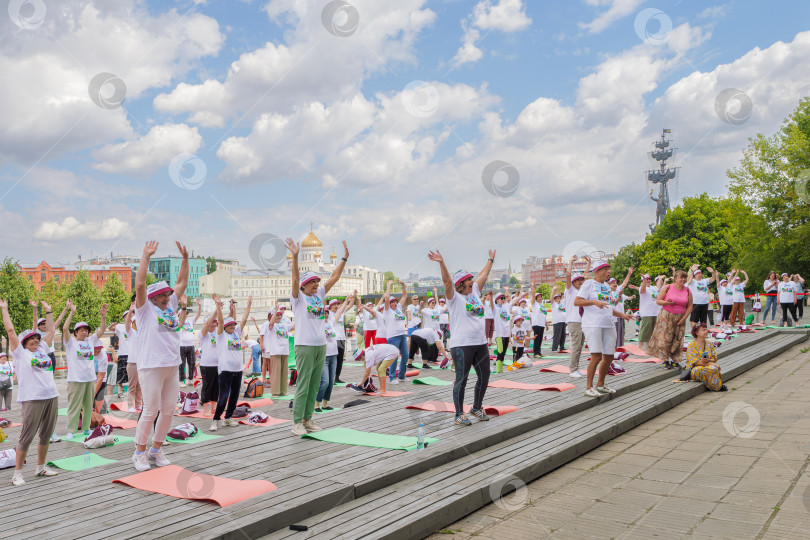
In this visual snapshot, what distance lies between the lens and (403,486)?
17.7ft

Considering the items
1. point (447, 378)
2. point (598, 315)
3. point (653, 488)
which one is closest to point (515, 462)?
point (653, 488)

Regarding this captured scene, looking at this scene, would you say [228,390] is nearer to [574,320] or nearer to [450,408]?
[450,408]

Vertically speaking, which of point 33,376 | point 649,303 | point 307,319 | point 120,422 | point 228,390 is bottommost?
point 120,422

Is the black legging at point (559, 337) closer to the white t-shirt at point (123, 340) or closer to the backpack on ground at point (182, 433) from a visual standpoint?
the white t-shirt at point (123, 340)

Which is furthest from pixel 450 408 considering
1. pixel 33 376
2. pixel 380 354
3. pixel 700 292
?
pixel 700 292

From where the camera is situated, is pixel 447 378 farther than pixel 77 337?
Yes

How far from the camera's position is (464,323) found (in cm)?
761

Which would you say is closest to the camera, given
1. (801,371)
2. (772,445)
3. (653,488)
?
(653,488)

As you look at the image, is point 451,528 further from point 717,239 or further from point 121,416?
point 717,239

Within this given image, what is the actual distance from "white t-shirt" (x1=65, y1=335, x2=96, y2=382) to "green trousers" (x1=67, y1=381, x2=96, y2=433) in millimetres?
107

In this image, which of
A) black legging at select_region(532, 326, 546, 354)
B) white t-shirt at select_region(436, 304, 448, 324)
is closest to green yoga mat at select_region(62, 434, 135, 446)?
black legging at select_region(532, 326, 546, 354)

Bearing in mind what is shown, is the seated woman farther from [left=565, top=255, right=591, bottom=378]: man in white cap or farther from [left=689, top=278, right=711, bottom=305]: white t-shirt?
[left=689, top=278, right=711, bottom=305]: white t-shirt

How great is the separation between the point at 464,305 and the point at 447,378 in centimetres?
661

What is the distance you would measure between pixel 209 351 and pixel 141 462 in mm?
3721
